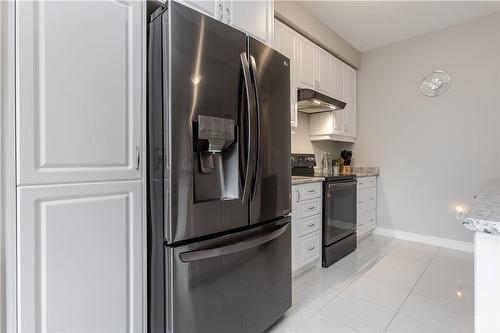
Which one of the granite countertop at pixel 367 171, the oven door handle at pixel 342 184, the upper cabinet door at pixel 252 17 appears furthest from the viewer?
the granite countertop at pixel 367 171

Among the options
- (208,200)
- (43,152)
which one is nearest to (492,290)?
(208,200)

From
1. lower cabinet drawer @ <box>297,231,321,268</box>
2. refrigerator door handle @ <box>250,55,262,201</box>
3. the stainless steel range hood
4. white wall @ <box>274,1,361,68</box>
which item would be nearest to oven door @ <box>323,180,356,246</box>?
lower cabinet drawer @ <box>297,231,321,268</box>

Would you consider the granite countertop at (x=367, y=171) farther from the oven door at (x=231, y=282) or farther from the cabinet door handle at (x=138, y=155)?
the cabinet door handle at (x=138, y=155)

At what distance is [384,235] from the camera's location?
3699 millimetres

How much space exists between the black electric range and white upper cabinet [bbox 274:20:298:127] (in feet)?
2.06

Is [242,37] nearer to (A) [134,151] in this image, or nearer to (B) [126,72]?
(B) [126,72]

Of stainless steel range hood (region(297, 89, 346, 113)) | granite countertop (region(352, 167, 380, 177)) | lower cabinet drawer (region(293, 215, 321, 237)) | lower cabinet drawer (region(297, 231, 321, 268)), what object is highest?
stainless steel range hood (region(297, 89, 346, 113))

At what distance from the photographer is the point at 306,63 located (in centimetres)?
290

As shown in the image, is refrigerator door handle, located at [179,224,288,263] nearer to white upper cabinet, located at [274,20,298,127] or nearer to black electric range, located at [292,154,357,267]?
black electric range, located at [292,154,357,267]

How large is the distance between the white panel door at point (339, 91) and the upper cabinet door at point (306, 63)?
53 cm

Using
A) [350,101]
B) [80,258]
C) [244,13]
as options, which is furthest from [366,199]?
[80,258]

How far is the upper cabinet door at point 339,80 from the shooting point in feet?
11.2

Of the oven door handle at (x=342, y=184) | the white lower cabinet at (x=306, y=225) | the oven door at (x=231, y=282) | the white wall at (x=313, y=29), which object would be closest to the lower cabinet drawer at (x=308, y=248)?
the white lower cabinet at (x=306, y=225)

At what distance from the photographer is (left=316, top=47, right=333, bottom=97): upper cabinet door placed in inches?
122
